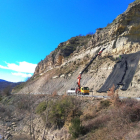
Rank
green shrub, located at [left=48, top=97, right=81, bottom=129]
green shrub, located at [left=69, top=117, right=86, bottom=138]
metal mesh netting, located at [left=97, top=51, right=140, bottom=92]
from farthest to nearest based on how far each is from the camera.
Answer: metal mesh netting, located at [left=97, top=51, right=140, bottom=92], green shrub, located at [left=48, top=97, right=81, bottom=129], green shrub, located at [left=69, top=117, right=86, bottom=138]

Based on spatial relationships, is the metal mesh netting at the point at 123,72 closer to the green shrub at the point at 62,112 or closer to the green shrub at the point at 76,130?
the green shrub at the point at 62,112

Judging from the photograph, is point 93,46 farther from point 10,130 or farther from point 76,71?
point 10,130

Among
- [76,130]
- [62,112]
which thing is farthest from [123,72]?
[76,130]

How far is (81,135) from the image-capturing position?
9992 mm

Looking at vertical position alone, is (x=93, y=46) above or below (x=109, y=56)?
above

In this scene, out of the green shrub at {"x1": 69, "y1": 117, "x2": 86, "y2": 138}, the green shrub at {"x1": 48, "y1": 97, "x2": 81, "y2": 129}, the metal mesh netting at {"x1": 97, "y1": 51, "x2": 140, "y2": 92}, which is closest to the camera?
the green shrub at {"x1": 69, "y1": 117, "x2": 86, "y2": 138}

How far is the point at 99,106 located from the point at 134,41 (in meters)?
17.8

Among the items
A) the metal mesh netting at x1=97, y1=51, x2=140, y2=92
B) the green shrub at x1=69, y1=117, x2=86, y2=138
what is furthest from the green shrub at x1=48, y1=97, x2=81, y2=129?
the metal mesh netting at x1=97, y1=51, x2=140, y2=92

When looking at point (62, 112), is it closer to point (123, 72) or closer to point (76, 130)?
point (76, 130)

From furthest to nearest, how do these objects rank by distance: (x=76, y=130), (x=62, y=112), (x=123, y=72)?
(x=123, y=72) < (x=62, y=112) < (x=76, y=130)

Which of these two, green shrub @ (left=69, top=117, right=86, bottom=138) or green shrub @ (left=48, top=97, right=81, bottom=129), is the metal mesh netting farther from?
green shrub @ (left=69, top=117, right=86, bottom=138)

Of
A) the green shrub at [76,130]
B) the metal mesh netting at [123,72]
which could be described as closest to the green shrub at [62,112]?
the green shrub at [76,130]

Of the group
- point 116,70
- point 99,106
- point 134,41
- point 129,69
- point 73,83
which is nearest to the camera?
point 99,106

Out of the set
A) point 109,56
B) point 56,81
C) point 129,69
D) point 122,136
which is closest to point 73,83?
point 56,81
